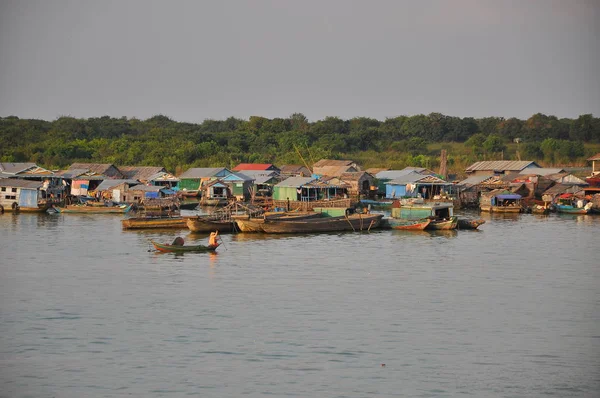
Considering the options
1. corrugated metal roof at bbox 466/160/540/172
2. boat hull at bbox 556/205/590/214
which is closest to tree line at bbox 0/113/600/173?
corrugated metal roof at bbox 466/160/540/172

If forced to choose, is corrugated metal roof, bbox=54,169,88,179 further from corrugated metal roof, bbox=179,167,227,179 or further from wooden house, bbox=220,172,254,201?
wooden house, bbox=220,172,254,201

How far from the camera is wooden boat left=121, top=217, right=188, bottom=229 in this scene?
96.0ft

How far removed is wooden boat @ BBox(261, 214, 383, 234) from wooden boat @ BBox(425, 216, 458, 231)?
195 cm

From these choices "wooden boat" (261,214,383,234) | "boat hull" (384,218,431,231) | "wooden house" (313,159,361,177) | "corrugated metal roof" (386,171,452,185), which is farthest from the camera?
"wooden house" (313,159,361,177)

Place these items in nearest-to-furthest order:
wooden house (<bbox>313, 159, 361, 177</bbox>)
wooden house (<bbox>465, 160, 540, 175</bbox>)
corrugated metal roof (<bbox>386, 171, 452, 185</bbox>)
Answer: corrugated metal roof (<bbox>386, 171, 452, 185</bbox>)
wooden house (<bbox>465, 160, 540, 175</bbox>)
wooden house (<bbox>313, 159, 361, 177</bbox>)

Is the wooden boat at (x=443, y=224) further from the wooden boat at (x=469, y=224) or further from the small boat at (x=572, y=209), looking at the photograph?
the small boat at (x=572, y=209)

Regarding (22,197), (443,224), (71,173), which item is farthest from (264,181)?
(443,224)

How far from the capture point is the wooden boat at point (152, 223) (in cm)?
2925

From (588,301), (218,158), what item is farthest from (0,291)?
(218,158)

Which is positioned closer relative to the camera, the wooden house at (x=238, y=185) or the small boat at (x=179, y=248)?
the small boat at (x=179, y=248)

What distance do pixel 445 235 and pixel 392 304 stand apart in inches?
471

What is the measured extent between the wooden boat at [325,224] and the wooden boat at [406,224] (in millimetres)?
497

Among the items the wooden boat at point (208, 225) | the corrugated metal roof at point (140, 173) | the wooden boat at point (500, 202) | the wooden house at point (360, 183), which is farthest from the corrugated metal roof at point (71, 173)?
the wooden boat at point (500, 202)

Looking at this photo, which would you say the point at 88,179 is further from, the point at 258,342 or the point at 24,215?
the point at 258,342
